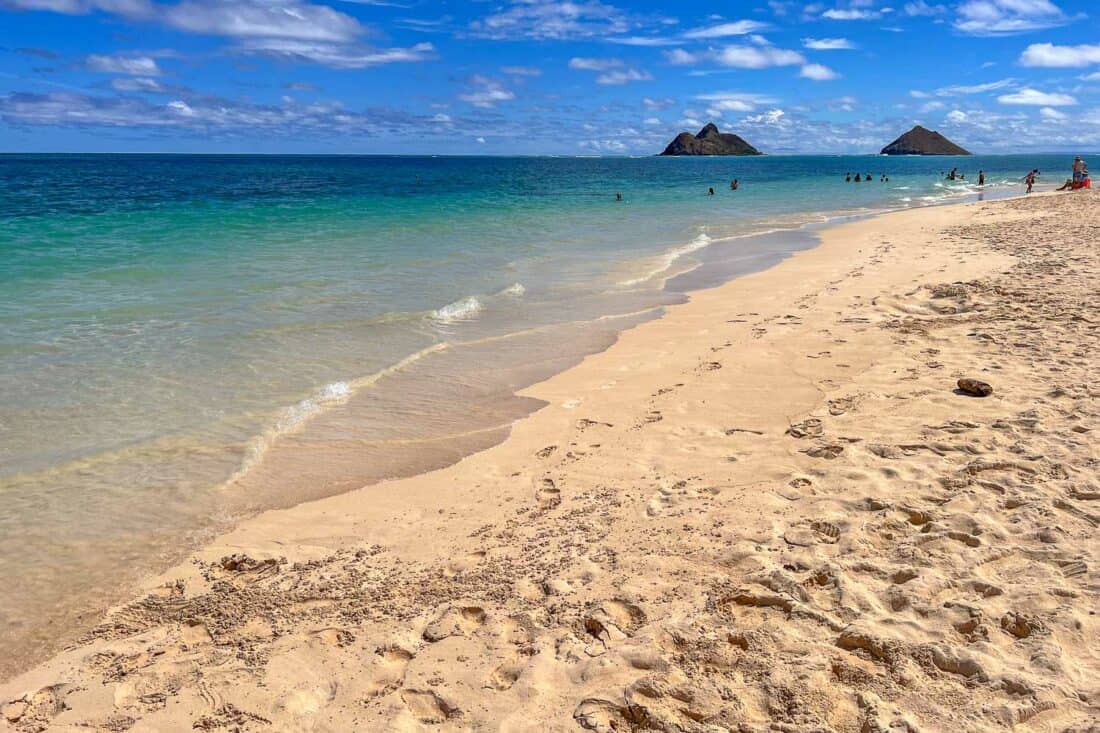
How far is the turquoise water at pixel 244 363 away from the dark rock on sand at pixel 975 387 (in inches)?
162

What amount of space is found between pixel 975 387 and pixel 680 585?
4015 mm

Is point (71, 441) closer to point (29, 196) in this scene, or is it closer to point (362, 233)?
point (362, 233)

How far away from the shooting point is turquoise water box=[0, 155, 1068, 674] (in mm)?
5305

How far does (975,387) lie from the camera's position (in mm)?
6285

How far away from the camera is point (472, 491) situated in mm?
5516

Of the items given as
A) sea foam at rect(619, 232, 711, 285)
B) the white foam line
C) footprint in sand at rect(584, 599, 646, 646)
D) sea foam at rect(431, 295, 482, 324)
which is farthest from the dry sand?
sea foam at rect(619, 232, 711, 285)

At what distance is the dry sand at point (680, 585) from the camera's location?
3150 millimetres

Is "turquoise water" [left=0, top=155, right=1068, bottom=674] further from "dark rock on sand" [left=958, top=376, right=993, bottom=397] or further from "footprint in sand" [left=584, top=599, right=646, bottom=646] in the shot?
"dark rock on sand" [left=958, top=376, right=993, bottom=397]

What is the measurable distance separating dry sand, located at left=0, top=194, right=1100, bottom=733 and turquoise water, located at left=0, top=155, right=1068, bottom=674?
2.34ft

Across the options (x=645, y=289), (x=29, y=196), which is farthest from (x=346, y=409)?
(x=29, y=196)

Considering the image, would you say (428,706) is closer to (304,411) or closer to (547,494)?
(547,494)

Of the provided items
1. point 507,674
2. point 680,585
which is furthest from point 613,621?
point 507,674

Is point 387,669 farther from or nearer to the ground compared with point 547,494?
nearer to the ground

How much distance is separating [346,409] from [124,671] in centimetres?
389
